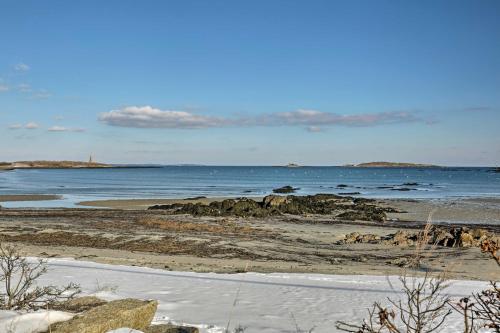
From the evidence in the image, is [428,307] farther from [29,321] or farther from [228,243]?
[228,243]

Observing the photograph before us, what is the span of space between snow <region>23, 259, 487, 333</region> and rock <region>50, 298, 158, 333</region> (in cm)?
122

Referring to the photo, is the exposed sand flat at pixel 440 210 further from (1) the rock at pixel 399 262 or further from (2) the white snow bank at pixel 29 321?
(2) the white snow bank at pixel 29 321

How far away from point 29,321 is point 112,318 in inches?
36.9

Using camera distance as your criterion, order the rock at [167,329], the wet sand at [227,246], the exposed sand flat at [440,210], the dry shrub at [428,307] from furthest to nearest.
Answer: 1. the exposed sand flat at [440,210]
2. the wet sand at [227,246]
3. the rock at [167,329]
4. the dry shrub at [428,307]

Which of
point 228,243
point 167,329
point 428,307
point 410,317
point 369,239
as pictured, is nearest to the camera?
point 410,317

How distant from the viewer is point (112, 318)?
5094 millimetres

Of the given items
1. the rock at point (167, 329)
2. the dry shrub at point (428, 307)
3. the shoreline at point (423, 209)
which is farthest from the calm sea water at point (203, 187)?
the dry shrub at point (428, 307)

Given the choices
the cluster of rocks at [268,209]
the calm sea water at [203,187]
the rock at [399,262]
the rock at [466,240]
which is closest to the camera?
the rock at [399,262]

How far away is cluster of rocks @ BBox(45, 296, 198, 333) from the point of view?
4.83 metres

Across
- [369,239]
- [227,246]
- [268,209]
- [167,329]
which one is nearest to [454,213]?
[268,209]

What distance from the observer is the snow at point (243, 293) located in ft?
24.2

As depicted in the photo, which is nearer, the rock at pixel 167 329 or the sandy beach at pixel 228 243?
the rock at pixel 167 329

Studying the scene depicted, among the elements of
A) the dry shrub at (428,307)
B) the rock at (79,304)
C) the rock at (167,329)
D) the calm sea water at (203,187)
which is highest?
the dry shrub at (428,307)

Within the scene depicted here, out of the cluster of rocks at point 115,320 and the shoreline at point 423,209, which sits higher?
the cluster of rocks at point 115,320
